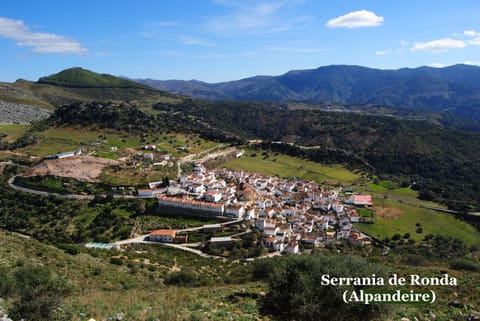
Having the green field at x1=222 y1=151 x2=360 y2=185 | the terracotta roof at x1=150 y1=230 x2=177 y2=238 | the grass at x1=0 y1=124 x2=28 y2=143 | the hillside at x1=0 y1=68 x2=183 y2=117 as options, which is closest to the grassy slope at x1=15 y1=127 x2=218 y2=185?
the grass at x1=0 y1=124 x2=28 y2=143

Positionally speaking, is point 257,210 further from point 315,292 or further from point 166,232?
point 315,292

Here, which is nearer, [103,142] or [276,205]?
[276,205]

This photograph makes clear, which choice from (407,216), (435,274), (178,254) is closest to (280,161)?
(407,216)

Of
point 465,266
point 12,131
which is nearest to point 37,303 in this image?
point 465,266

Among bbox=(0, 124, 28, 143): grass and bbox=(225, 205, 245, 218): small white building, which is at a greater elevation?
bbox=(0, 124, 28, 143): grass

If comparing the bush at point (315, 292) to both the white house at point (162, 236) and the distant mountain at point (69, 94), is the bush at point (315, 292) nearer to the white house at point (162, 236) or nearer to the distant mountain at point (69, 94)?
the white house at point (162, 236)

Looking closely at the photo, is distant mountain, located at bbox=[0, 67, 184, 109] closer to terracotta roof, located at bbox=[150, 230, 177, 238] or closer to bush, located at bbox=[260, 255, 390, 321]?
terracotta roof, located at bbox=[150, 230, 177, 238]
